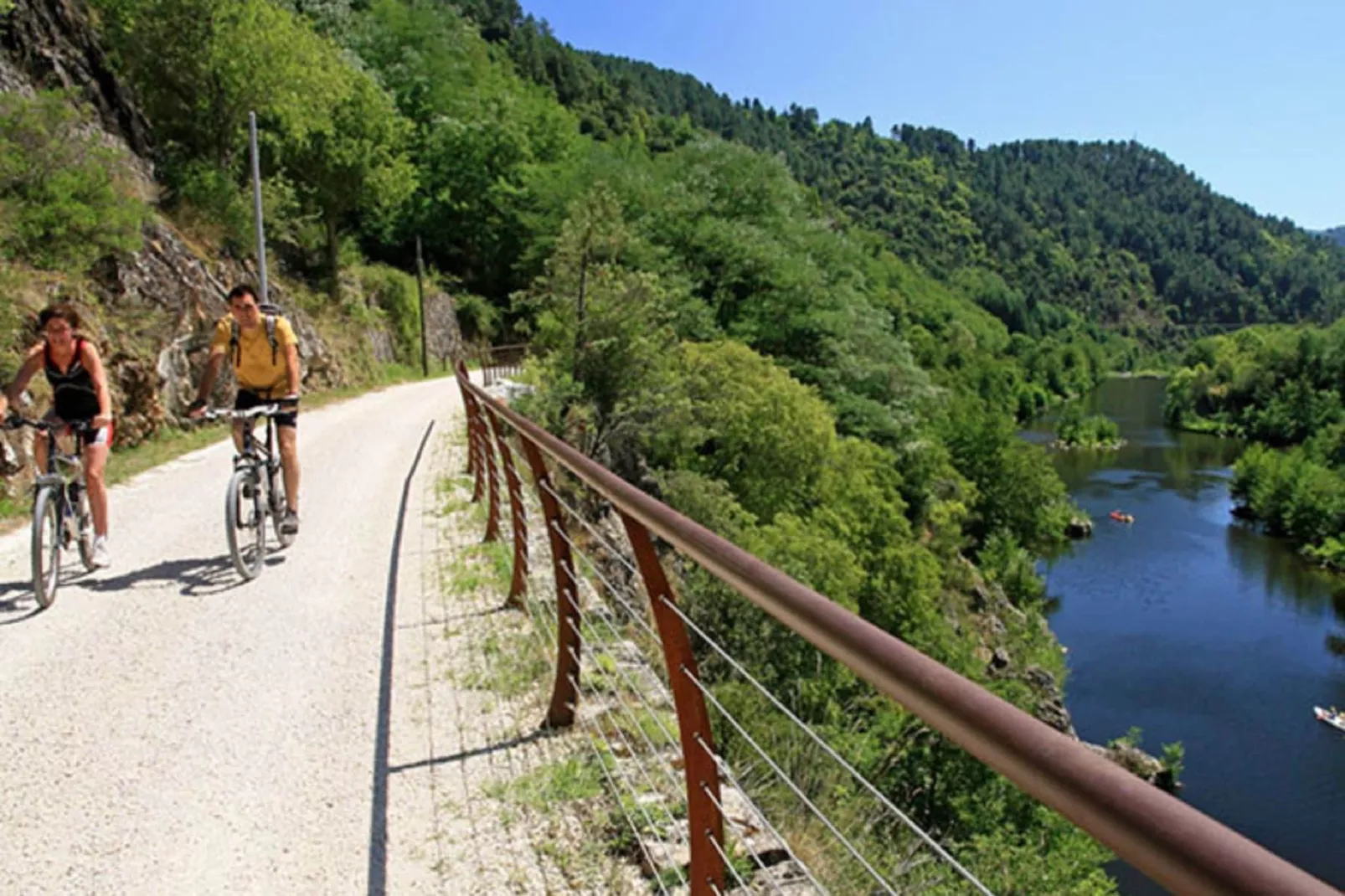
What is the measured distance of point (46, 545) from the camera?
16.8 feet

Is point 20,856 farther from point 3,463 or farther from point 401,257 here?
point 401,257

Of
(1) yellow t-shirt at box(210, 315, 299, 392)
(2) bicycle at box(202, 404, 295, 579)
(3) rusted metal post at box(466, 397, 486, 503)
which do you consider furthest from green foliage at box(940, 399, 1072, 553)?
(1) yellow t-shirt at box(210, 315, 299, 392)

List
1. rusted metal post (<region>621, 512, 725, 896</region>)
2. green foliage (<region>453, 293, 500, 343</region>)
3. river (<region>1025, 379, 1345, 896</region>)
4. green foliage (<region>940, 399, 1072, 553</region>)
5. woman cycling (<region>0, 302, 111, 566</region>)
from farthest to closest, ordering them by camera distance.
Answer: green foliage (<region>940, 399, 1072, 553</region>) < green foliage (<region>453, 293, 500, 343</region>) < river (<region>1025, 379, 1345, 896</region>) < woman cycling (<region>0, 302, 111, 566</region>) < rusted metal post (<region>621, 512, 725, 896</region>)

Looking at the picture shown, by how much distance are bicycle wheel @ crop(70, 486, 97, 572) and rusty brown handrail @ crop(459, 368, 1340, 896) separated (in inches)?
218

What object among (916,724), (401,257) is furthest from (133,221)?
(401,257)

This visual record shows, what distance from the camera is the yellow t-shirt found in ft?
18.4

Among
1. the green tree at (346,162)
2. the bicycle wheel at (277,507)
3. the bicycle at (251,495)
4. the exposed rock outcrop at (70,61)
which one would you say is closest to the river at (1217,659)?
the bicycle wheel at (277,507)

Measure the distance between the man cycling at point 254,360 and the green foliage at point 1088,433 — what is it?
3442 inches

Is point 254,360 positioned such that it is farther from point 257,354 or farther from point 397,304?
point 397,304

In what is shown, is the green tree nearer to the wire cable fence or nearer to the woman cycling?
the woman cycling

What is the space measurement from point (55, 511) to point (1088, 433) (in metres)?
89.8

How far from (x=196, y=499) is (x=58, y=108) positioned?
25.4 feet

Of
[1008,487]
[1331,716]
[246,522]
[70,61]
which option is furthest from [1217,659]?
[70,61]

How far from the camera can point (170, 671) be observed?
14.0 ft
